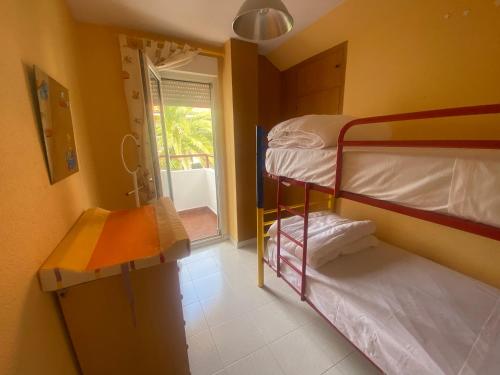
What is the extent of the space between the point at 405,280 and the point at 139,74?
285cm

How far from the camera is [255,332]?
162cm

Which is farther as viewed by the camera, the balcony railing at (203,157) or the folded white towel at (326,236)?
the balcony railing at (203,157)

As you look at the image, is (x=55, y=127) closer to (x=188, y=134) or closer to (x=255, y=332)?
(x=255, y=332)

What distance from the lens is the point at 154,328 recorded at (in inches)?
41.0

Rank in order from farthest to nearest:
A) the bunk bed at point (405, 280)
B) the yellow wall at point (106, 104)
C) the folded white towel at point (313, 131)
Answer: the yellow wall at point (106, 104) < the folded white towel at point (313, 131) < the bunk bed at point (405, 280)

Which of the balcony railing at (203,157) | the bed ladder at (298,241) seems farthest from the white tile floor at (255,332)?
the balcony railing at (203,157)

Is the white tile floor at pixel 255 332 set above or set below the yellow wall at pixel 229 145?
below

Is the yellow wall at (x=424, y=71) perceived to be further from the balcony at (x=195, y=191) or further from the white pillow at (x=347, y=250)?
the balcony at (x=195, y=191)

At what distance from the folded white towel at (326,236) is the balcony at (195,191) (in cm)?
218

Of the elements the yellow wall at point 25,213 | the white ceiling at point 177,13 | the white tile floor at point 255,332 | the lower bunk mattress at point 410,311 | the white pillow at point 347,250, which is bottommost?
the white tile floor at point 255,332

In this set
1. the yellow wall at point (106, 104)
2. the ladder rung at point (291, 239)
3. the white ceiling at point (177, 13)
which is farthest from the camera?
the yellow wall at point (106, 104)

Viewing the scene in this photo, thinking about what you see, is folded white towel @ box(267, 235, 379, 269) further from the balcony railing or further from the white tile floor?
the balcony railing

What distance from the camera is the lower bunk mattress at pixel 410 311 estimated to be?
0.89 meters

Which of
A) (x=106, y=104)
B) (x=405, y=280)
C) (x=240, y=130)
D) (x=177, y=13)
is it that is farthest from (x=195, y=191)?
(x=405, y=280)
